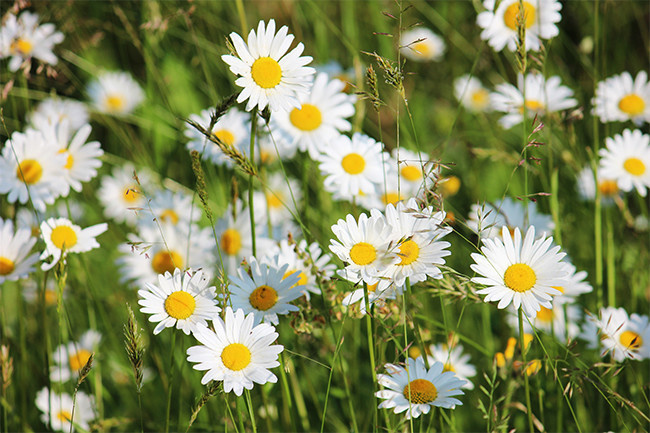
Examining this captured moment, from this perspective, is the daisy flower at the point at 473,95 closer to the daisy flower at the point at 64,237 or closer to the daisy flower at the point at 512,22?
the daisy flower at the point at 512,22

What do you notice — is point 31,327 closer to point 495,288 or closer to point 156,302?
point 156,302

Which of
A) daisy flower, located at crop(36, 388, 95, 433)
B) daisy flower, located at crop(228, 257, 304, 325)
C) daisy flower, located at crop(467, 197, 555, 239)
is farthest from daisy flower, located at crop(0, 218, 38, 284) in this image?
daisy flower, located at crop(467, 197, 555, 239)

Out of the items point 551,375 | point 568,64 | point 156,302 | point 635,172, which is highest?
point 568,64

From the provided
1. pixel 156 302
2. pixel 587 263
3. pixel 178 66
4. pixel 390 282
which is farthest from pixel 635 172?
pixel 178 66

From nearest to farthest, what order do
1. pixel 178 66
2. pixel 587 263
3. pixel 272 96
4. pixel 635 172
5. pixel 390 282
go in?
pixel 390 282 < pixel 272 96 < pixel 635 172 < pixel 587 263 < pixel 178 66

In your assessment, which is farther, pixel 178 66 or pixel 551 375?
pixel 178 66

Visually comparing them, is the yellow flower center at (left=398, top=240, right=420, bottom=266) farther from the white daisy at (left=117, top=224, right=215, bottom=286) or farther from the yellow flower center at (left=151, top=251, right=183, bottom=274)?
the yellow flower center at (left=151, top=251, right=183, bottom=274)

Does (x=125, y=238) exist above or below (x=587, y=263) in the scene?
above
